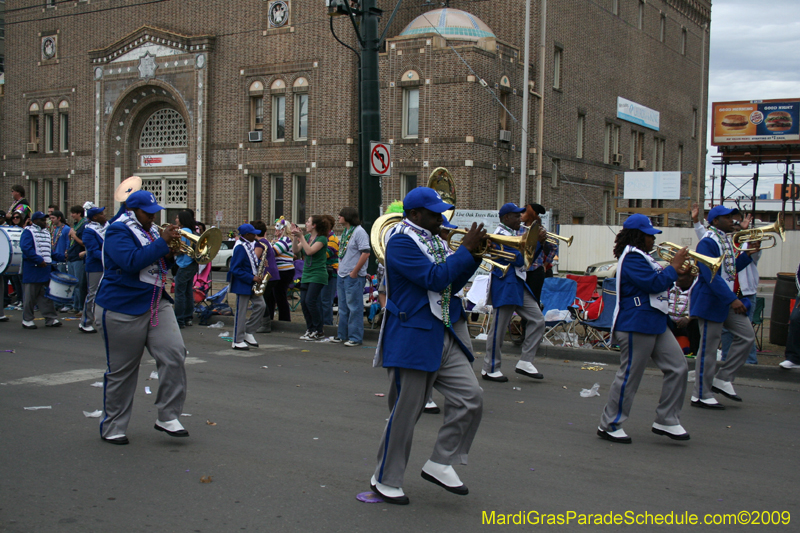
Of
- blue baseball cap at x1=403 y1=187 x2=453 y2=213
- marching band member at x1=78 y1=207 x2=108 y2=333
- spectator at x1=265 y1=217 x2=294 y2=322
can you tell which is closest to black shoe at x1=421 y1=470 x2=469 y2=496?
blue baseball cap at x1=403 y1=187 x2=453 y2=213

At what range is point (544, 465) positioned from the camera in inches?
214

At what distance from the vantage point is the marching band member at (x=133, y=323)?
18.6ft

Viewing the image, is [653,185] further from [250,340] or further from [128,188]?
[128,188]

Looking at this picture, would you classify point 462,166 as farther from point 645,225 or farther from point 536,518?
point 536,518

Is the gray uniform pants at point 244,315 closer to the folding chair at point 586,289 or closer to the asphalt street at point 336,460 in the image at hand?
the asphalt street at point 336,460

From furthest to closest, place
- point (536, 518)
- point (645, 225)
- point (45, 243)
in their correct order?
point (45, 243) < point (645, 225) < point (536, 518)

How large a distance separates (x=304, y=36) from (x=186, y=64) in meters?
6.19

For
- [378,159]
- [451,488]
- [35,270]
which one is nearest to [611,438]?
[451,488]

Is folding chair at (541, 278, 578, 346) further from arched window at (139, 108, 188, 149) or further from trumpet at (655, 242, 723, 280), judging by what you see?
arched window at (139, 108, 188, 149)

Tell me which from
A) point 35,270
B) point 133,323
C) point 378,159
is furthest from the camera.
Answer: point 378,159

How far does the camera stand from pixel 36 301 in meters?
12.6

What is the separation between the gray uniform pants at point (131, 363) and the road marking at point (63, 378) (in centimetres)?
270

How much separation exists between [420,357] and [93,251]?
847 centimetres

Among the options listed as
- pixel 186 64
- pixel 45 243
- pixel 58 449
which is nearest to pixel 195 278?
pixel 45 243
